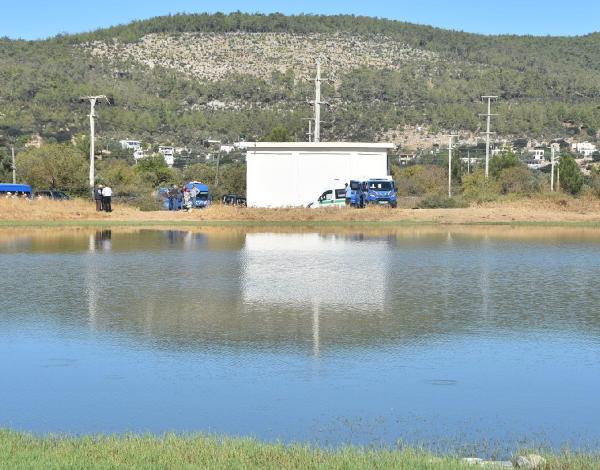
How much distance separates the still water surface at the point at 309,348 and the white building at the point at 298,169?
29.0 m

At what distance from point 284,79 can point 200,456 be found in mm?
136814

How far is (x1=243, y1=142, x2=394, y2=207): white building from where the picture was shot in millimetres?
55500

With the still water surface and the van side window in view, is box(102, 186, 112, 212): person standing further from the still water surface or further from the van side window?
the still water surface

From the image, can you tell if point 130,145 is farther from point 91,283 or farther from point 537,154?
point 91,283

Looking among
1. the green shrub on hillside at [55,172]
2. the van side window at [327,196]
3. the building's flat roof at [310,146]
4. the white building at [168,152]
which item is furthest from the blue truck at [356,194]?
the white building at [168,152]

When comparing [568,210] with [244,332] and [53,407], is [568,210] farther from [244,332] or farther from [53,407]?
[53,407]

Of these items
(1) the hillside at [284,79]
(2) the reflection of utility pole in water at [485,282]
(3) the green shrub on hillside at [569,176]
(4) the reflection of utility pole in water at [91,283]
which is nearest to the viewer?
(4) the reflection of utility pole in water at [91,283]

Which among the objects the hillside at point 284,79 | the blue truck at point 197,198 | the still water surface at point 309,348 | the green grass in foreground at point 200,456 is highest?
the hillside at point 284,79

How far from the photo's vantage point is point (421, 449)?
838 cm

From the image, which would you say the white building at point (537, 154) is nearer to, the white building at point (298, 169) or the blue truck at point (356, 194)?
the white building at point (298, 169)

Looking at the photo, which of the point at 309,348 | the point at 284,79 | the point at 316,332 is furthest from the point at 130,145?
the point at 309,348

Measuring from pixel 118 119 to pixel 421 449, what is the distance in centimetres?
11518

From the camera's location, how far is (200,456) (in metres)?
7.87

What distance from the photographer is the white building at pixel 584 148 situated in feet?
381
